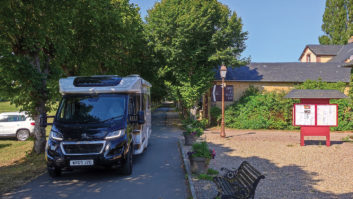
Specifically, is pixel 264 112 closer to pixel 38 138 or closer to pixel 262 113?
pixel 262 113

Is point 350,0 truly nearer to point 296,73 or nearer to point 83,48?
point 296,73

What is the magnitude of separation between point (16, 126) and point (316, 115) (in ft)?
54.1

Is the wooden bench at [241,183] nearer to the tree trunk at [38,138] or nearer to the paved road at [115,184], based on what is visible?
the paved road at [115,184]

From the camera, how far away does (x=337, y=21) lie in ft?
169

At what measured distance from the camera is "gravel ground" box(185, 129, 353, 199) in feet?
22.1

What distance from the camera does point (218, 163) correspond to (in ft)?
32.3

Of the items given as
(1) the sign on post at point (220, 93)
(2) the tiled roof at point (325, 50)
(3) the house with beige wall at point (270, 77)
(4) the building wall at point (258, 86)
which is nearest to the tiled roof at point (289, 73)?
(3) the house with beige wall at point (270, 77)

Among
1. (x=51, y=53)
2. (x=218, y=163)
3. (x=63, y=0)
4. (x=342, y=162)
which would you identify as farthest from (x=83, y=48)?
(x=342, y=162)

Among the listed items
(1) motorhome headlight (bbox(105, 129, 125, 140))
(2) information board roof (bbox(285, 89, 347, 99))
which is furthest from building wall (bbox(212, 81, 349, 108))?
(1) motorhome headlight (bbox(105, 129, 125, 140))

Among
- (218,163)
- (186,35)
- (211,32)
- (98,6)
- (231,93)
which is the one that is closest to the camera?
(218,163)

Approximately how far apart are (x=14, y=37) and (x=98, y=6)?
3.66m

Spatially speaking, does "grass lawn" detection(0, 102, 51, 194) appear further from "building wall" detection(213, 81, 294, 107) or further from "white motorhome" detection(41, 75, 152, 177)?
"building wall" detection(213, 81, 294, 107)

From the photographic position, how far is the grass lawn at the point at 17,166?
7.68m

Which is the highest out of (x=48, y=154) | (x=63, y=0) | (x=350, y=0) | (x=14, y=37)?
(x=350, y=0)
